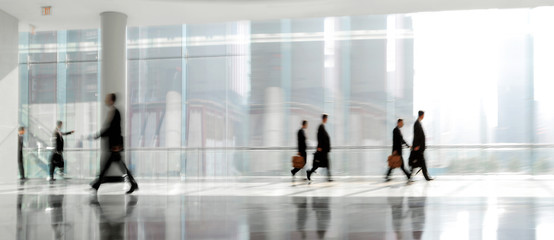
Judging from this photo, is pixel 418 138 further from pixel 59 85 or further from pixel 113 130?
pixel 59 85

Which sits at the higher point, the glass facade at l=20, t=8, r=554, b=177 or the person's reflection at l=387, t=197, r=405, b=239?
the glass facade at l=20, t=8, r=554, b=177

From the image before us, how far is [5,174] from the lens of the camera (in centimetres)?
1241

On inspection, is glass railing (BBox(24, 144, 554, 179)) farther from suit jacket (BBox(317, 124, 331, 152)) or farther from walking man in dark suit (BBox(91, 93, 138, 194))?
walking man in dark suit (BBox(91, 93, 138, 194))

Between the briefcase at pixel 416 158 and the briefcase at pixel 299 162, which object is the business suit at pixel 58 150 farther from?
the briefcase at pixel 416 158

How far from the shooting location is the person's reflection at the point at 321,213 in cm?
485

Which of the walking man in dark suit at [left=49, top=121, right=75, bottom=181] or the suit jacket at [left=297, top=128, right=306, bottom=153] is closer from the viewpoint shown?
the suit jacket at [left=297, top=128, right=306, bottom=153]

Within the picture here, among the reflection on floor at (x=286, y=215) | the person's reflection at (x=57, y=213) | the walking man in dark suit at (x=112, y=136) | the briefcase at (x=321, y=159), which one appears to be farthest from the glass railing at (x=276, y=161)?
the person's reflection at (x=57, y=213)

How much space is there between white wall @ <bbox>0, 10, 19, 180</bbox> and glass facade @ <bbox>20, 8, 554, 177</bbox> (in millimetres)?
4243

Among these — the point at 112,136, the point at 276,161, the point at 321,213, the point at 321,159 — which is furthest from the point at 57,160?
the point at 321,213

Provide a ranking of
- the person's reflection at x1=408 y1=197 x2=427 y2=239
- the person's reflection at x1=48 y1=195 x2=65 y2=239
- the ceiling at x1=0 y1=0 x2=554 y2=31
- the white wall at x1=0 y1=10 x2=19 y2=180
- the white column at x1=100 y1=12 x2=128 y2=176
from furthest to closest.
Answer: the white column at x1=100 y1=12 x2=128 y2=176, the white wall at x1=0 y1=10 x2=19 y2=180, the ceiling at x1=0 y1=0 x2=554 y2=31, the person's reflection at x1=48 y1=195 x2=65 y2=239, the person's reflection at x1=408 y1=197 x2=427 y2=239

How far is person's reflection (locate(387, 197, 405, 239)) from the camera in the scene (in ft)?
15.9

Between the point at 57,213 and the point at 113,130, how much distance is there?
8.06 ft

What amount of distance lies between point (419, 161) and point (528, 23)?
676cm

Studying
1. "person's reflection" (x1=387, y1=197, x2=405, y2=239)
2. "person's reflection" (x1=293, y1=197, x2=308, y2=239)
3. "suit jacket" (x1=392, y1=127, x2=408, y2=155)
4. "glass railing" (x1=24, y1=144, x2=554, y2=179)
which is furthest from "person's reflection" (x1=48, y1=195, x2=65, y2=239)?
"suit jacket" (x1=392, y1=127, x2=408, y2=155)
